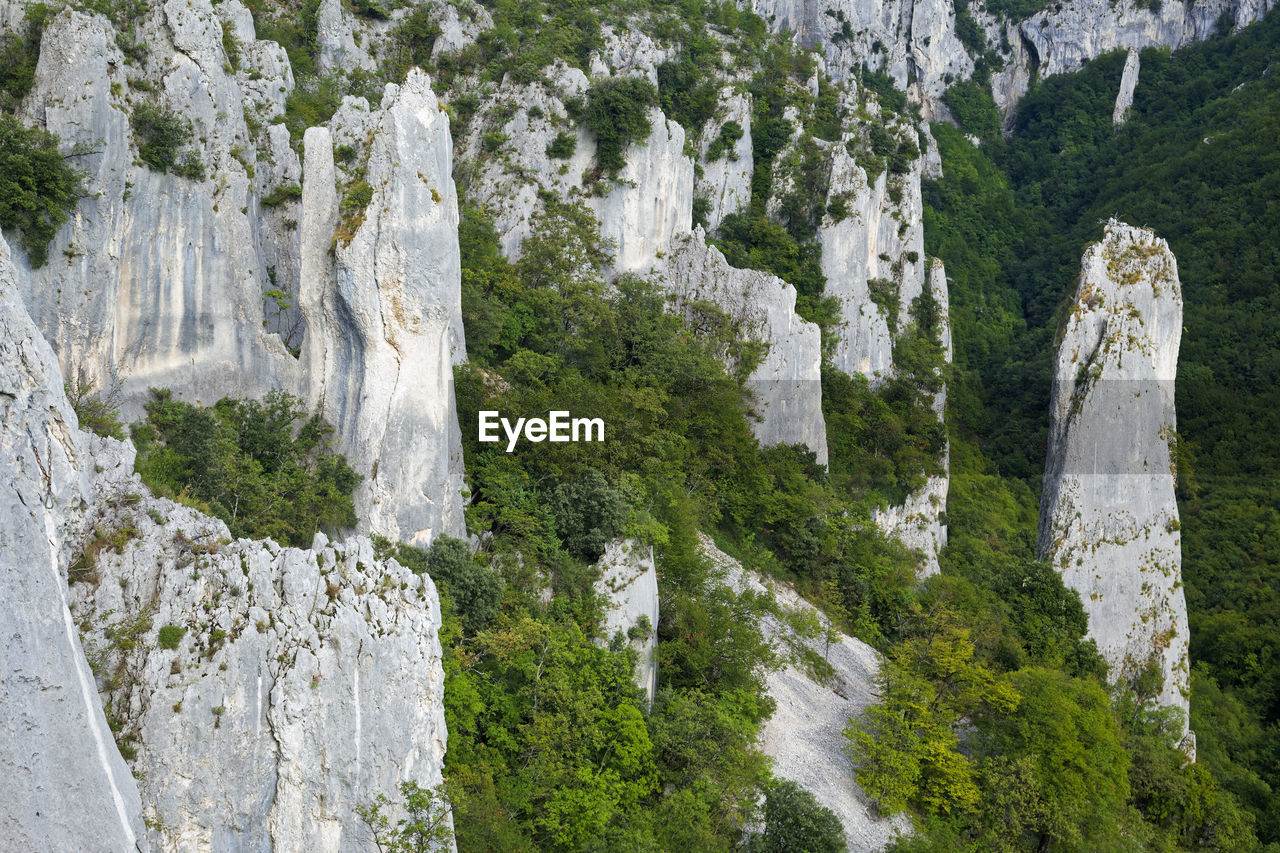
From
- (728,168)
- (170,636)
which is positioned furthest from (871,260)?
(170,636)

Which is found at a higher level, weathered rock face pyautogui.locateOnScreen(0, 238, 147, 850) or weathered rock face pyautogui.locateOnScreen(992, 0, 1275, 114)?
weathered rock face pyautogui.locateOnScreen(992, 0, 1275, 114)

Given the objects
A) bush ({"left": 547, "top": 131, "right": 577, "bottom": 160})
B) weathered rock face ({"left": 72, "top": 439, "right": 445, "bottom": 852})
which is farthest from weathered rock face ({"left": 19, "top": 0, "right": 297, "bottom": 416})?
bush ({"left": 547, "top": 131, "right": 577, "bottom": 160})

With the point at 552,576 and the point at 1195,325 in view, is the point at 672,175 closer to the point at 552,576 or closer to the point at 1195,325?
the point at 552,576

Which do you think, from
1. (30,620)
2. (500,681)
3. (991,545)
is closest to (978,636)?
(500,681)

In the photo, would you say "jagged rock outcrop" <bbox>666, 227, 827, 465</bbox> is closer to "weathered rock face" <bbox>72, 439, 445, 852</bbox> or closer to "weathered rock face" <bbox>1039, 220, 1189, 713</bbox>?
"weathered rock face" <bbox>1039, 220, 1189, 713</bbox>

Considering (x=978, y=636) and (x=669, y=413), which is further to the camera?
(x=669, y=413)
